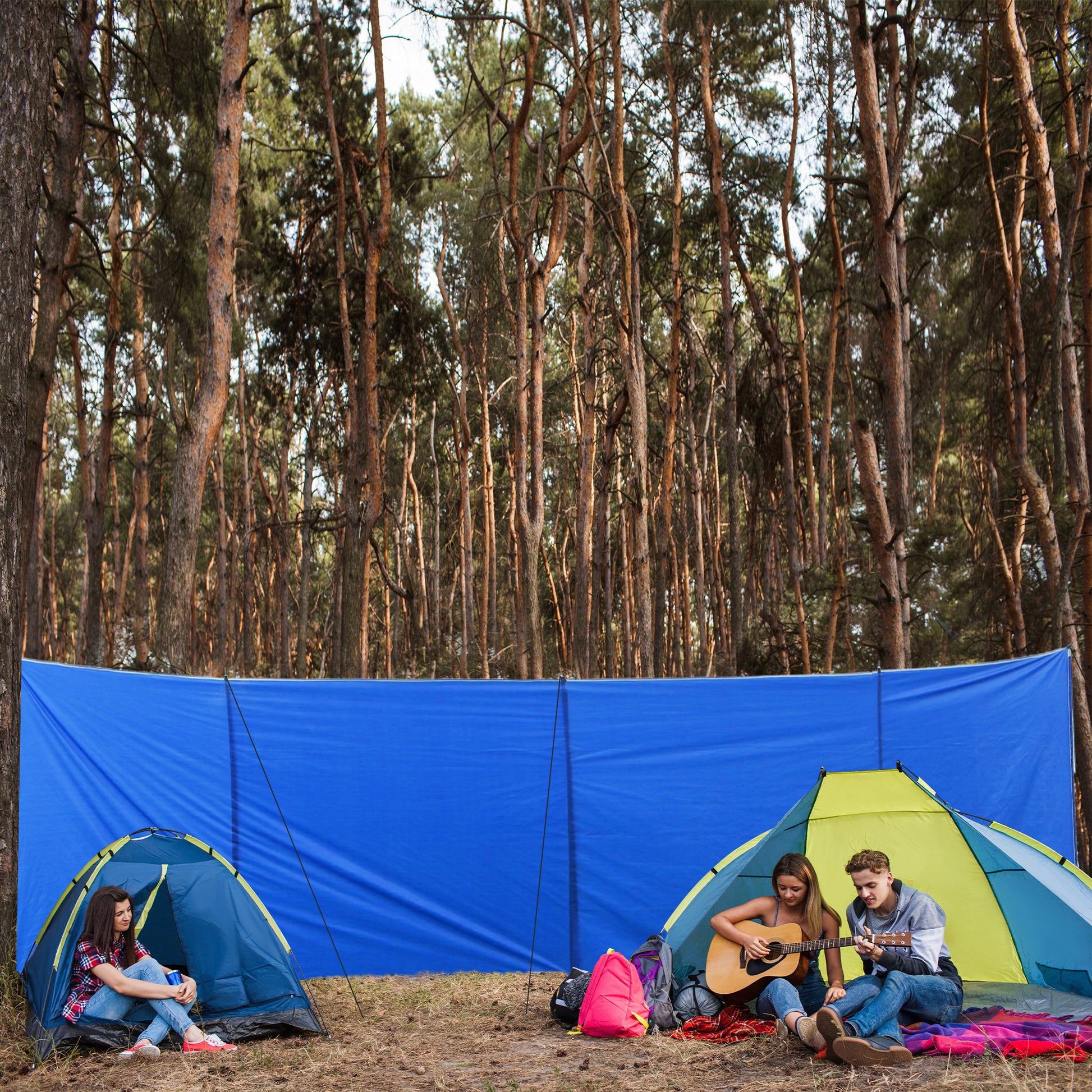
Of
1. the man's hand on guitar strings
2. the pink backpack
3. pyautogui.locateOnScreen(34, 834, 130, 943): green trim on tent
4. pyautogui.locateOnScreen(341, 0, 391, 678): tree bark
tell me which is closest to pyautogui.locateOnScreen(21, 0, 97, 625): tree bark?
pyautogui.locateOnScreen(341, 0, 391, 678): tree bark

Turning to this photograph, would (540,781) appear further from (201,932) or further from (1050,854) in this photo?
(1050,854)

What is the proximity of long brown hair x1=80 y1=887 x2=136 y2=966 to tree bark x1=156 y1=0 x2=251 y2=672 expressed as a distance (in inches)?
119

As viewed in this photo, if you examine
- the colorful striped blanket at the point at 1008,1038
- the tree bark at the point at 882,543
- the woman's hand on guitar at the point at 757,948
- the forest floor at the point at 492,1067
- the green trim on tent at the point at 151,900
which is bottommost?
the forest floor at the point at 492,1067

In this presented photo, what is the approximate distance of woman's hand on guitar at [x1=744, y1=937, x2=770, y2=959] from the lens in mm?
4207

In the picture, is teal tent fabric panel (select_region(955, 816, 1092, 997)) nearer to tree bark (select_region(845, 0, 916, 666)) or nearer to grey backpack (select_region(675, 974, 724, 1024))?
grey backpack (select_region(675, 974, 724, 1024))

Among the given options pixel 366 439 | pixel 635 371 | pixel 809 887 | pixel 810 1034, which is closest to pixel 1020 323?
pixel 635 371

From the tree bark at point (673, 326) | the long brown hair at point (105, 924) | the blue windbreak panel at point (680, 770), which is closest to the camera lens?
the long brown hair at point (105, 924)

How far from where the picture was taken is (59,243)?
811 cm

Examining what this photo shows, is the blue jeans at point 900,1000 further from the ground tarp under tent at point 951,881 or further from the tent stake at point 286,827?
the tent stake at point 286,827

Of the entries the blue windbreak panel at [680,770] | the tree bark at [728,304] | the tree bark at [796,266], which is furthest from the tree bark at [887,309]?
the tree bark at [796,266]

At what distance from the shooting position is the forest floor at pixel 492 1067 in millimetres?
3455

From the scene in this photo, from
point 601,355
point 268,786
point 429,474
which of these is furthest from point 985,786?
point 429,474

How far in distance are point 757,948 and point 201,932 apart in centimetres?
233

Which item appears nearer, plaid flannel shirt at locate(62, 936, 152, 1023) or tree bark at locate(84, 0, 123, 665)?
plaid flannel shirt at locate(62, 936, 152, 1023)
